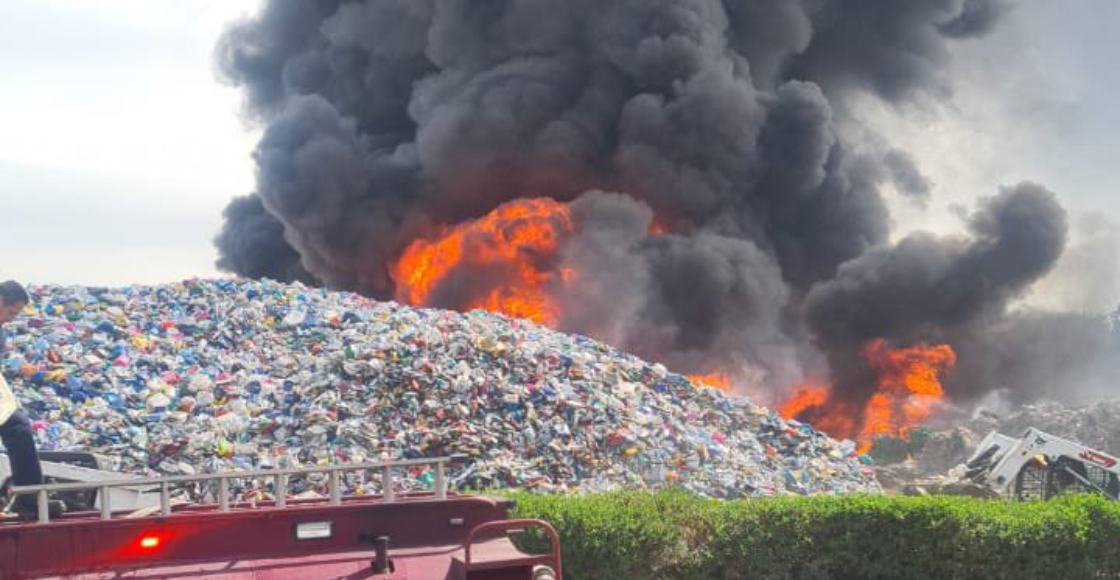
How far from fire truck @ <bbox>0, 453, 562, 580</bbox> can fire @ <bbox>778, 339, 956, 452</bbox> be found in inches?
900

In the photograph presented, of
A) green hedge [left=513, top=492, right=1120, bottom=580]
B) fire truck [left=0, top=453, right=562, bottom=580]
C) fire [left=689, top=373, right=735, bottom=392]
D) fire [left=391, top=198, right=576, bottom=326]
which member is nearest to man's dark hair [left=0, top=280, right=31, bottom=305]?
fire truck [left=0, top=453, right=562, bottom=580]

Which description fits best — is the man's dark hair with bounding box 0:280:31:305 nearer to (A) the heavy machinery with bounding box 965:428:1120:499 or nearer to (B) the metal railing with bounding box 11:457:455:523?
(B) the metal railing with bounding box 11:457:455:523

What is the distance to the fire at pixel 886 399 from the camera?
2839 cm

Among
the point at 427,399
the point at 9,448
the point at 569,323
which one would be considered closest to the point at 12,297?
the point at 9,448

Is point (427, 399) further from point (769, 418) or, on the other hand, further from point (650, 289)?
point (650, 289)

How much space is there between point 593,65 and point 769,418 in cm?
1845

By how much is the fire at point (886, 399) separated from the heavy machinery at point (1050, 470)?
10584 mm

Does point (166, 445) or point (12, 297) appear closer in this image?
point (12, 297)

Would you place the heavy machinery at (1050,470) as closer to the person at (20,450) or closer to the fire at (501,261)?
the fire at (501,261)

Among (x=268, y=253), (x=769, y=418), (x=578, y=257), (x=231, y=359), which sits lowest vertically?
(x=769, y=418)

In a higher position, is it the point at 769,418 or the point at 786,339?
the point at 786,339

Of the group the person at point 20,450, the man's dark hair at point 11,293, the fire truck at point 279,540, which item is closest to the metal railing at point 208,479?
the fire truck at point 279,540

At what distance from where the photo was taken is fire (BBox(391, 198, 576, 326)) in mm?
28547

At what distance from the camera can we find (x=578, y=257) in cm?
2864
